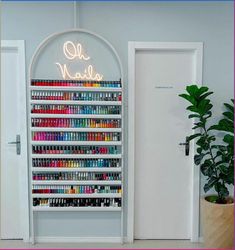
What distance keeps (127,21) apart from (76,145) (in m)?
1.28

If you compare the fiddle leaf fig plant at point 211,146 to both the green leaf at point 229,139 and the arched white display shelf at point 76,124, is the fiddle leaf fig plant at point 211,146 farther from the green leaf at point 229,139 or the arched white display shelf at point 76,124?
the arched white display shelf at point 76,124

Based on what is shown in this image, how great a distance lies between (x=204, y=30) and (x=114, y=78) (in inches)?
38.4

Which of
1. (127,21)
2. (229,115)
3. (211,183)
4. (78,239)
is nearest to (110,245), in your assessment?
(78,239)

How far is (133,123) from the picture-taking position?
Result: 255cm

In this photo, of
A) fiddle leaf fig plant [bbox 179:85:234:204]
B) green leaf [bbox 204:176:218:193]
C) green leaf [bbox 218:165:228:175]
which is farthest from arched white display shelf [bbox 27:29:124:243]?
green leaf [bbox 218:165:228:175]

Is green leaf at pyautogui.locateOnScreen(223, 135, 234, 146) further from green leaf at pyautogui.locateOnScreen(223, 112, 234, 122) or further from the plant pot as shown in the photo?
the plant pot

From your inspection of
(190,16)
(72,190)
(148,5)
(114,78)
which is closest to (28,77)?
(114,78)

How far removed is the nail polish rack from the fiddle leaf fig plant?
2.25 feet

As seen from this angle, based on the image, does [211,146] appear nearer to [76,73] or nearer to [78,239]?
[76,73]

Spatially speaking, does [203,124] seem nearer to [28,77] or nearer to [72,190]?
[72,190]

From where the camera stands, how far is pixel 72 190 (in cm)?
248

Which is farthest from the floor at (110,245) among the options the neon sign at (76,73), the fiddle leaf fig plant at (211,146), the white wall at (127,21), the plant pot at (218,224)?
the white wall at (127,21)

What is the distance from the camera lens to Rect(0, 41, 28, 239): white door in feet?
8.27

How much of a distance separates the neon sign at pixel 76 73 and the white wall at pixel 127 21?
202 mm
